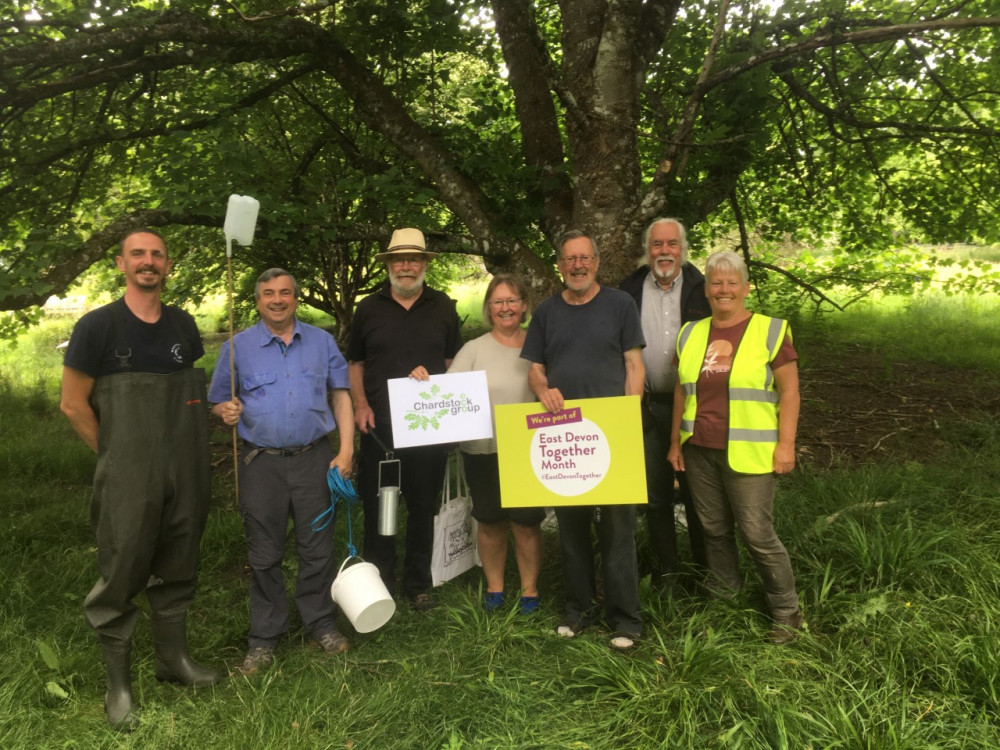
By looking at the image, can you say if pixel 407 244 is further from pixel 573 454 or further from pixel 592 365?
pixel 573 454

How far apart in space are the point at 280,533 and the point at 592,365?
1.90 m

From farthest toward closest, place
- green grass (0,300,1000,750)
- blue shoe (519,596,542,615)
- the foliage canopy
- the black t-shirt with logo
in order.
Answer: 1. the foliage canopy
2. blue shoe (519,596,542,615)
3. the black t-shirt with logo
4. green grass (0,300,1000,750)

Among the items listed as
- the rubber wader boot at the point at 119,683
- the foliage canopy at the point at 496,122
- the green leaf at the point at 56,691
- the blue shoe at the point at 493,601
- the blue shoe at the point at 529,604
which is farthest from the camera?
the foliage canopy at the point at 496,122

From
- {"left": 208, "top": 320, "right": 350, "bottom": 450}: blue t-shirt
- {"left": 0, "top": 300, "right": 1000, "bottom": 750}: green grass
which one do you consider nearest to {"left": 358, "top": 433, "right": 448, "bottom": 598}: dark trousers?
{"left": 0, "top": 300, "right": 1000, "bottom": 750}: green grass

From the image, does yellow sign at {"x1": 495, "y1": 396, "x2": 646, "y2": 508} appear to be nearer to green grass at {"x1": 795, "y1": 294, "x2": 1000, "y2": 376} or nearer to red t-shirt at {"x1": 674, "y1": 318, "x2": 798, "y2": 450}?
red t-shirt at {"x1": 674, "y1": 318, "x2": 798, "y2": 450}

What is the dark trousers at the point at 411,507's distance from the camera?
4164 millimetres

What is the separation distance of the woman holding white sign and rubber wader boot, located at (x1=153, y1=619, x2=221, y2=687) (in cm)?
157

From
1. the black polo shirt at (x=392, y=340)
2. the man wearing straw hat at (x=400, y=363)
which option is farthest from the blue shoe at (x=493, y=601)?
the black polo shirt at (x=392, y=340)

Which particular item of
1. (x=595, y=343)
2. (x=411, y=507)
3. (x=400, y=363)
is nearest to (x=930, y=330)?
(x=595, y=343)

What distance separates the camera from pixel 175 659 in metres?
3.50

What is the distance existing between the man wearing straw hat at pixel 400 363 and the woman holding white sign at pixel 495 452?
250 mm

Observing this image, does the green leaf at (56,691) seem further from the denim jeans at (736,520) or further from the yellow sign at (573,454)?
the denim jeans at (736,520)

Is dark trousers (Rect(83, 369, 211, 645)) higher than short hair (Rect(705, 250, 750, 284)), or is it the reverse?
short hair (Rect(705, 250, 750, 284))

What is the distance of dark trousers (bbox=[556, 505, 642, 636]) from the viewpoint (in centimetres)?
357
